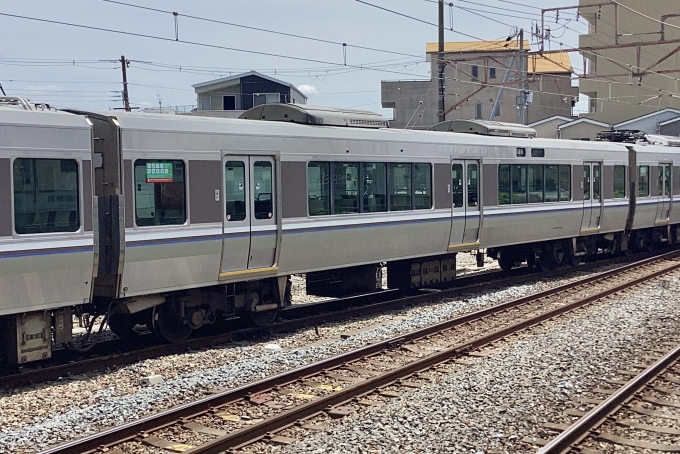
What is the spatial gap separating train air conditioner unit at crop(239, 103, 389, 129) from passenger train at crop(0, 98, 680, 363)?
3cm

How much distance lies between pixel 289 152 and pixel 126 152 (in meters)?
2.88

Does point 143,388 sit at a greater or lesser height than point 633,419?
greater

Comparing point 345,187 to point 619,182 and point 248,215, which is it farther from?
point 619,182

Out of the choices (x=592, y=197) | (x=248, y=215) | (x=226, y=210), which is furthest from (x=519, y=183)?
(x=226, y=210)

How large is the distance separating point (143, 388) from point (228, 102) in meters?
41.4

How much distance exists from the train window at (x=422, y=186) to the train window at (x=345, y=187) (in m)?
1.62

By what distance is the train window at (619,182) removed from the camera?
21.3 meters

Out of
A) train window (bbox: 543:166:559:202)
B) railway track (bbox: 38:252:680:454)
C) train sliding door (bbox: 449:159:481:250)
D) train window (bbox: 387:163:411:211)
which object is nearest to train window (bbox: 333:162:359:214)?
train window (bbox: 387:163:411:211)

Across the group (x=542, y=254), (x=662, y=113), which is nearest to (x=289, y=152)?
(x=542, y=254)

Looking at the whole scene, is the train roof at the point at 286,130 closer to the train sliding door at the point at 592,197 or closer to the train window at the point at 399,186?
the train window at the point at 399,186

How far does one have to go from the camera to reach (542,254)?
19797 millimetres

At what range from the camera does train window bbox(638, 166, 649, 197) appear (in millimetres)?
22469

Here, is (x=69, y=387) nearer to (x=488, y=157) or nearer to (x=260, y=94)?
(x=488, y=157)

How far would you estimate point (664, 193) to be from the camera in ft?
78.3
